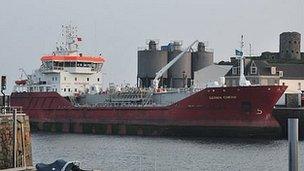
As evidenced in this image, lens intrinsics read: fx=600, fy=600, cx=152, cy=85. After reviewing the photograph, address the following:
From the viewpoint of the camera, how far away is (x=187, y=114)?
46562 mm

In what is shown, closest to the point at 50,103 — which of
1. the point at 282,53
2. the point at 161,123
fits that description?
the point at 161,123

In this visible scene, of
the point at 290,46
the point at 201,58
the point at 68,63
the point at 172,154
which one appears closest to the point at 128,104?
the point at 68,63

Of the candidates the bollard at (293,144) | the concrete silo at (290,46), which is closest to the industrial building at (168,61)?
the concrete silo at (290,46)

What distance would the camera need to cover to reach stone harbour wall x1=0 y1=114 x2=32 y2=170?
2119 centimetres

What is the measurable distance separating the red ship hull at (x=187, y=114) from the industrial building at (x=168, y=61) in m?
19.6

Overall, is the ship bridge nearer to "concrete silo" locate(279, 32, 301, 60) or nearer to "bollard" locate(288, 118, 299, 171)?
"concrete silo" locate(279, 32, 301, 60)

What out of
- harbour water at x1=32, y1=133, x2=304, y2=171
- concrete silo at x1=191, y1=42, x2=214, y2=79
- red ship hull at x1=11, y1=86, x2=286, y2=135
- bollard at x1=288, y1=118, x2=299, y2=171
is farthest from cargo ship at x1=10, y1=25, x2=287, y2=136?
bollard at x1=288, y1=118, x2=299, y2=171

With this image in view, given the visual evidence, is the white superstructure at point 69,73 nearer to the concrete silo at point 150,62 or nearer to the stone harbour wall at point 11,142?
the concrete silo at point 150,62

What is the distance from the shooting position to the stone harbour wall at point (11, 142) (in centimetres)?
2119

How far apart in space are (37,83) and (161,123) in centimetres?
2113

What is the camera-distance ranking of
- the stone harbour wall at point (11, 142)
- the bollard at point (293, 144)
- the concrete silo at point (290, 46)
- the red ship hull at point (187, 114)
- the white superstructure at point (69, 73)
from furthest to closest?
1. the concrete silo at point (290, 46)
2. the white superstructure at point (69, 73)
3. the red ship hull at point (187, 114)
4. the stone harbour wall at point (11, 142)
5. the bollard at point (293, 144)

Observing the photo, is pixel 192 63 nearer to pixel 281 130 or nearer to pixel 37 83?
pixel 37 83

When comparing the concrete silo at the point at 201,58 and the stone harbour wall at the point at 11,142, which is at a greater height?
the concrete silo at the point at 201,58

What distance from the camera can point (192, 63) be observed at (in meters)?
77.5
